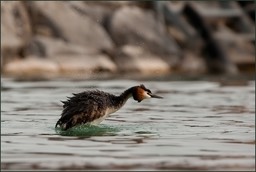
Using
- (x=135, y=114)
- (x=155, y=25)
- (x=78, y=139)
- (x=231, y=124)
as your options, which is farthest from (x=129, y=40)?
(x=78, y=139)

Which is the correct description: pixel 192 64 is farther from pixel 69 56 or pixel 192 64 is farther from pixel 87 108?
pixel 87 108

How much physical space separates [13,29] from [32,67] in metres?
3.15

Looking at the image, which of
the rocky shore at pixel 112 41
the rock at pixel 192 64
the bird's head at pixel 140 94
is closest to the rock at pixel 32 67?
the rocky shore at pixel 112 41

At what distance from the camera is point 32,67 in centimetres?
3972

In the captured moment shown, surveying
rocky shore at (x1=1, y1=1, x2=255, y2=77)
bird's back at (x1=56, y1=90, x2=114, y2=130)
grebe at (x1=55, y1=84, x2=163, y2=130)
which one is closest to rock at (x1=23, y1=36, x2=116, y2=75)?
rocky shore at (x1=1, y1=1, x2=255, y2=77)

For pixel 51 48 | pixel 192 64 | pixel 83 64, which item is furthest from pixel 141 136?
pixel 192 64

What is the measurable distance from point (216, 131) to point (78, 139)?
3.00 metres

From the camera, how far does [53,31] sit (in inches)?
1705

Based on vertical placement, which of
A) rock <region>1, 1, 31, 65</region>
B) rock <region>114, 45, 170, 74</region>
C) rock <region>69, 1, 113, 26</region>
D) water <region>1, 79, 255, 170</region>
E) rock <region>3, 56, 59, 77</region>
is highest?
rock <region>69, 1, 113, 26</region>

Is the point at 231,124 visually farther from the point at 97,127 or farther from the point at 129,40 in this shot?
the point at 129,40

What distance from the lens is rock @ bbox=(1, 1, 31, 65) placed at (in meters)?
40.2

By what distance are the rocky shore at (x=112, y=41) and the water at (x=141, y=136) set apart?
37.0 feet

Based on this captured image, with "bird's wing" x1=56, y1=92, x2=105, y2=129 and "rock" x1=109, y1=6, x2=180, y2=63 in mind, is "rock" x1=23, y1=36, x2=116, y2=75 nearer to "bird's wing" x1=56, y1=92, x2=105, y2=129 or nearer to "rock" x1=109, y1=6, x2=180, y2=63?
"rock" x1=109, y1=6, x2=180, y2=63

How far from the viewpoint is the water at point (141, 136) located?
13539mm
